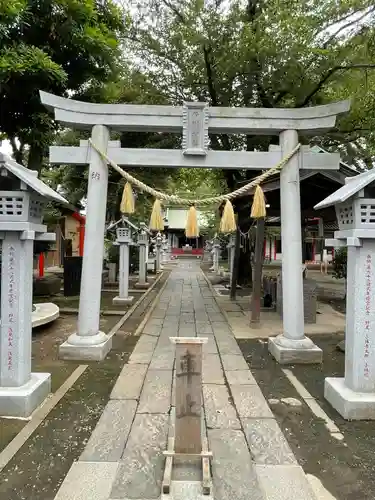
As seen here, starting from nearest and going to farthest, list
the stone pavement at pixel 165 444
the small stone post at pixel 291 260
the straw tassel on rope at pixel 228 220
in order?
the stone pavement at pixel 165 444 → the small stone post at pixel 291 260 → the straw tassel on rope at pixel 228 220

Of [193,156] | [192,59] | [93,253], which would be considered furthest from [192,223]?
[192,59]

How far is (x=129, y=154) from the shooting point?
631cm

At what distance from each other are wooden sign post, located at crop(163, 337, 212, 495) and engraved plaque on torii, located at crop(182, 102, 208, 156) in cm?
390

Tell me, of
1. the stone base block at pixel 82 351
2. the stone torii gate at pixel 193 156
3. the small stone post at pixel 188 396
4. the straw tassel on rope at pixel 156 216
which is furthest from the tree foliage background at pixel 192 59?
the small stone post at pixel 188 396

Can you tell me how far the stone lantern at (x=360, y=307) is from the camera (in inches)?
160

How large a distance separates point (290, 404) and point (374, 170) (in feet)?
9.69

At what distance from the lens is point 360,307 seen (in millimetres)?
4219

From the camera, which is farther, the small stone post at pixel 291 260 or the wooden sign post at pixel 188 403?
the small stone post at pixel 291 260

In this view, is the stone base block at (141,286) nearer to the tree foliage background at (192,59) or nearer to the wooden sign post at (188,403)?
the tree foliage background at (192,59)

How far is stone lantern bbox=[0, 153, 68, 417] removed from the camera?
13.2 feet

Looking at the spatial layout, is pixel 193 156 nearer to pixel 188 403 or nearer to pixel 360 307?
pixel 360 307

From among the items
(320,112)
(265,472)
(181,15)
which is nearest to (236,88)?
(181,15)

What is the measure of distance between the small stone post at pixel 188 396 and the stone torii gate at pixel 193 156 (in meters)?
3.33

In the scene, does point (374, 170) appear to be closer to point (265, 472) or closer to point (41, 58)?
point (265, 472)
